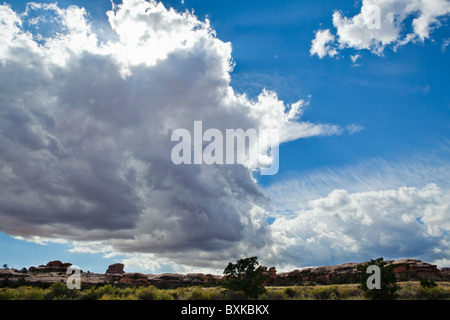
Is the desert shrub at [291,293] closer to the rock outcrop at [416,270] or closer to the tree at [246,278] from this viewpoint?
the tree at [246,278]

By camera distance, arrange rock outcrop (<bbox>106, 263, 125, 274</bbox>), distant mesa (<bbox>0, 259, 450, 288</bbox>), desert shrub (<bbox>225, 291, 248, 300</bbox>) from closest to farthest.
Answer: desert shrub (<bbox>225, 291, 248, 300</bbox>), distant mesa (<bbox>0, 259, 450, 288</bbox>), rock outcrop (<bbox>106, 263, 125, 274</bbox>)

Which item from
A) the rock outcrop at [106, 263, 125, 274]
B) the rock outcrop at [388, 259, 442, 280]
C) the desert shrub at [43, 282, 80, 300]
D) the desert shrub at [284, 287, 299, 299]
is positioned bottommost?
the rock outcrop at [106, 263, 125, 274]

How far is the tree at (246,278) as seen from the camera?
27734mm

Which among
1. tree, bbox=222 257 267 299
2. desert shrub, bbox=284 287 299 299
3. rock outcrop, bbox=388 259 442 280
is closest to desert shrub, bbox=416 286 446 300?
desert shrub, bbox=284 287 299 299

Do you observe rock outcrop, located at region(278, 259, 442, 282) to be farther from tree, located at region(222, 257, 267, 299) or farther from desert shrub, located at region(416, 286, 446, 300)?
tree, located at region(222, 257, 267, 299)

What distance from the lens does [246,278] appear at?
28.3 meters

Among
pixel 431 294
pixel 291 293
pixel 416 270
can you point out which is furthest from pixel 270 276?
pixel 431 294

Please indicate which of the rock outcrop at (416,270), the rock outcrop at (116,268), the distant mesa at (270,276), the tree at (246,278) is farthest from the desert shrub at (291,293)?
the rock outcrop at (116,268)

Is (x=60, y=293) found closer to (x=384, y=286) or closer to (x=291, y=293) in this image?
(x=291, y=293)

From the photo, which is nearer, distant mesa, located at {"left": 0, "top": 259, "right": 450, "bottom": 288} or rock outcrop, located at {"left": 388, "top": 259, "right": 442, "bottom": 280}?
rock outcrop, located at {"left": 388, "top": 259, "right": 442, "bottom": 280}

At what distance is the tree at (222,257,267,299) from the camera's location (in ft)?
91.0
